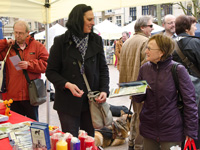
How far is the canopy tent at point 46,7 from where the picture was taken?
3284mm

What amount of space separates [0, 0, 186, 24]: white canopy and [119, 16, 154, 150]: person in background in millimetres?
433

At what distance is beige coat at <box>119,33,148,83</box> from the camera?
3342 mm

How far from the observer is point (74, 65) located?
2.17 metres

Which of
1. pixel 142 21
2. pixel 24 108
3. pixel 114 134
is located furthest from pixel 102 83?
pixel 114 134

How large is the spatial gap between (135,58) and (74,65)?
143cm

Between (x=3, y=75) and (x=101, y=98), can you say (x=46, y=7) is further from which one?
(x=101, y=98)

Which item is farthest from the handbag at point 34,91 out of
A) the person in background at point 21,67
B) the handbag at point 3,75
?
the handbag at point 3,75

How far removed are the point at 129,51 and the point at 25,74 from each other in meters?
1.47

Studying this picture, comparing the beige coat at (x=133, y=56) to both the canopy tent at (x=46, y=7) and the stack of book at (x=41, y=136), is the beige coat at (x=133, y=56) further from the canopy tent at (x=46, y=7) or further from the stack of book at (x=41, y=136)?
the stack of book at (x=41, y=136)

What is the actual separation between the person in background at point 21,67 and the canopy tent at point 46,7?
1.15 ft

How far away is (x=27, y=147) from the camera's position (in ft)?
5.34

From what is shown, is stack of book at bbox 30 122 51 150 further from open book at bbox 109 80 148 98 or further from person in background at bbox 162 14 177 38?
person in background at bbox 162 14 177 38

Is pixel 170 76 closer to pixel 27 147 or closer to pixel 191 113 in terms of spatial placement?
pixel 191 113

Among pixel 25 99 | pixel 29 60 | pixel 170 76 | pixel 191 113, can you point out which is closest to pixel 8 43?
pixel 29 60
